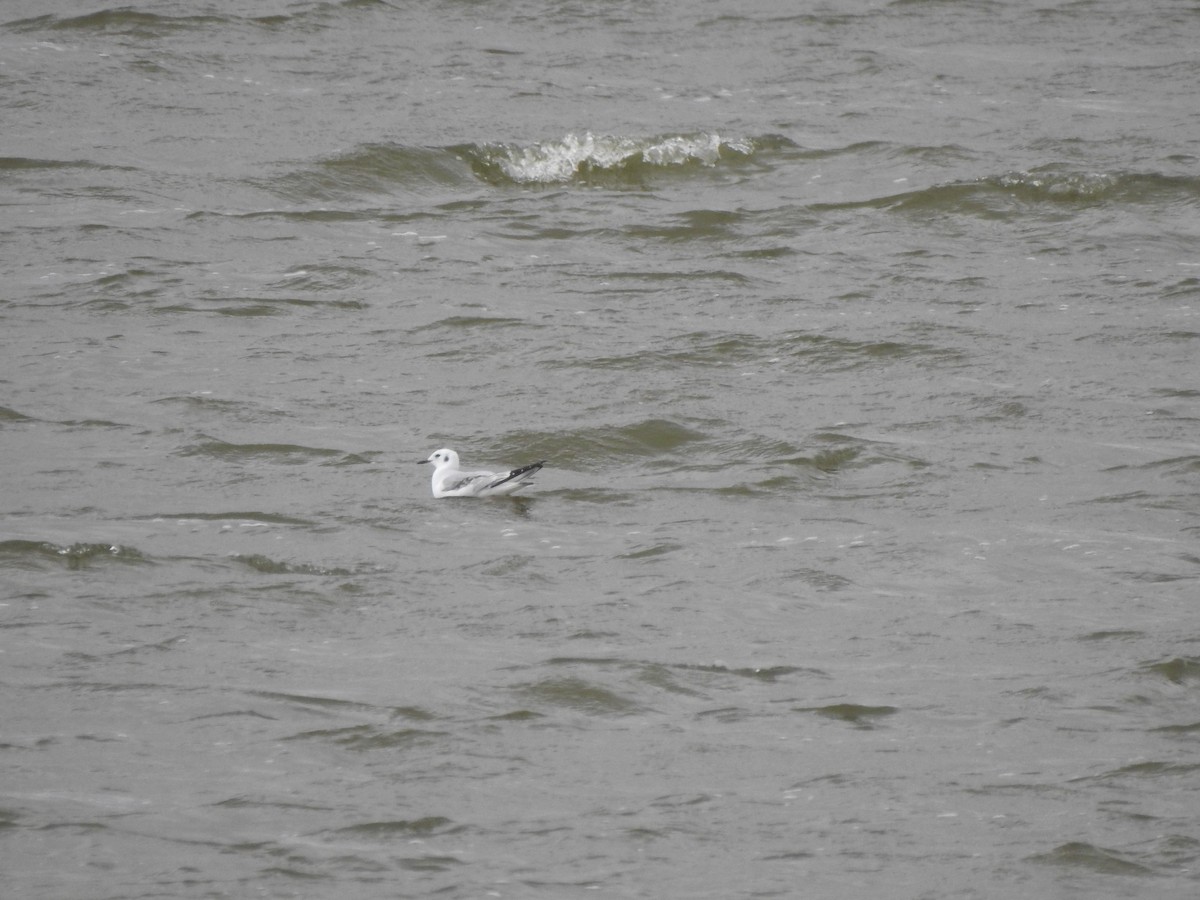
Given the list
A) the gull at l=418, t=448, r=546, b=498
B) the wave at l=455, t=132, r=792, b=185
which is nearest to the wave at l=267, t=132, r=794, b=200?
the wave at l=455, t=132, r=792, b=185

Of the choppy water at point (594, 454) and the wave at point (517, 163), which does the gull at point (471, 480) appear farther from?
the wave at point (517, 163)

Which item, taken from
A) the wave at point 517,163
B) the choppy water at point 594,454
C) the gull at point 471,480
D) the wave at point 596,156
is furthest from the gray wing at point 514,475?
the wave at point 596,156

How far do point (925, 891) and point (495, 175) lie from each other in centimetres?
1088

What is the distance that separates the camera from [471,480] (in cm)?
985

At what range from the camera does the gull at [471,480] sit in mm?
9852

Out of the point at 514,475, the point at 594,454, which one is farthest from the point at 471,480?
the point at 594,454

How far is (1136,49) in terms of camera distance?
20.0m

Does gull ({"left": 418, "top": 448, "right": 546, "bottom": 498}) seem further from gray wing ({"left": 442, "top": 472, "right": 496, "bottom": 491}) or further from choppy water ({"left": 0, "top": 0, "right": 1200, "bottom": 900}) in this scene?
choppy water ({"left": 0, "top": 0, "right": 1200, "bottom": 900})

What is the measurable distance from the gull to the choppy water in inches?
5.0

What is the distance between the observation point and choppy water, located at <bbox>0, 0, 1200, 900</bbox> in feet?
21.1

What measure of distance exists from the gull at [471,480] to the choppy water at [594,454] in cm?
13

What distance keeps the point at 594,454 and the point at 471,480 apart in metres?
1.08

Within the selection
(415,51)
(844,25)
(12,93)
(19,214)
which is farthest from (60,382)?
(844,25)

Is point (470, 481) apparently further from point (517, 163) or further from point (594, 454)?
point (517, 163)
